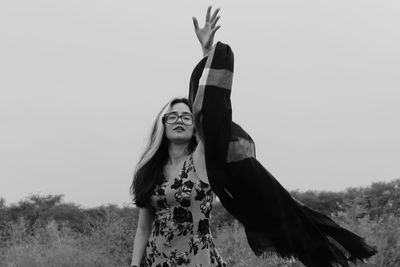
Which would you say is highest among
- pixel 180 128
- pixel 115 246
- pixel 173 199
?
pixel 180 128

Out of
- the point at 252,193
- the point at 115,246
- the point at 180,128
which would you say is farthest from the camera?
the point at 115,246

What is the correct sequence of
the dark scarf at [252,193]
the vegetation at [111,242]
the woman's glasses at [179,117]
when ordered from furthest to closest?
1. the vegetation at [111,242]
2. the woman's glasses at [179,117]
3. the dark scarf at [252,193]

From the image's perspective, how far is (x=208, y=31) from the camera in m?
3.43

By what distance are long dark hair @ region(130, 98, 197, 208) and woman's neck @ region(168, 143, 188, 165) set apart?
3cm

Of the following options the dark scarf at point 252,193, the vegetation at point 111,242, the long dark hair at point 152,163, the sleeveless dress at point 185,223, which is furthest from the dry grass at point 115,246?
the dark scarf at point 252,193

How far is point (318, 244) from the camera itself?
3154mm

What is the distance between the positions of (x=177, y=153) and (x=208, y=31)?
2.19 ft

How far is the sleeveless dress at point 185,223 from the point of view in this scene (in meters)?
3.40

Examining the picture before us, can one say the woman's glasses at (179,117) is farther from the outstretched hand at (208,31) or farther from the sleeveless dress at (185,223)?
the outstretched hand at (208,31)

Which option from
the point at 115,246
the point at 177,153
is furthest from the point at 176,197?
the point at 115,246

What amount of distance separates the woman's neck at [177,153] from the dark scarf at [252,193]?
1.47ft

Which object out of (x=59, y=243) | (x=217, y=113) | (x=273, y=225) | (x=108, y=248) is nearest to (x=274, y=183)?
(x=273, y=225)

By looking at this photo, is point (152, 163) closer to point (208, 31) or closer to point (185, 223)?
point (185, 223)

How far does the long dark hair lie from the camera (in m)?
3.54
